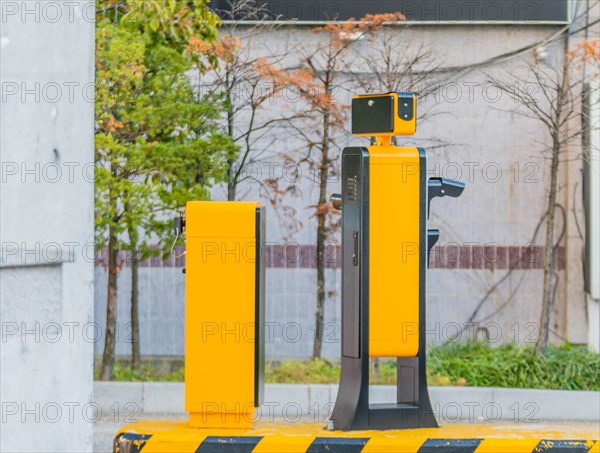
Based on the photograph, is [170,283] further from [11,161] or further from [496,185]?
[11,161]

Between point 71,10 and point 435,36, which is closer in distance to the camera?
point 71,10

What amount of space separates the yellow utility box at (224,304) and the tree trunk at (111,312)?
5.13m

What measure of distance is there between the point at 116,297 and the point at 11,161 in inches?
288

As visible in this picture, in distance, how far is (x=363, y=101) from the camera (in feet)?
16.6

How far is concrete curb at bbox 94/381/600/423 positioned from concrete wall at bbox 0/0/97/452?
5.63m

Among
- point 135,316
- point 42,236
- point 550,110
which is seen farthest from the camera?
point 135,316

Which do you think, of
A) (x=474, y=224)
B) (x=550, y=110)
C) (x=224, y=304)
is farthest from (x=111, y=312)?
(x=224, y=304)

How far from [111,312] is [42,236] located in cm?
720

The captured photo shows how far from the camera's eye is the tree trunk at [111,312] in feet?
32.3

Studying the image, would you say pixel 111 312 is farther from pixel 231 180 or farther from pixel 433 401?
pixel 433 401

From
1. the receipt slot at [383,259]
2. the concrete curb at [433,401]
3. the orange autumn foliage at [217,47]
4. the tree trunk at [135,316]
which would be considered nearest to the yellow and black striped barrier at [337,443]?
the receipt slot at [383,259]

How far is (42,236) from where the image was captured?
10.3 feet

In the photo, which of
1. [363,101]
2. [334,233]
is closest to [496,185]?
[334,233]

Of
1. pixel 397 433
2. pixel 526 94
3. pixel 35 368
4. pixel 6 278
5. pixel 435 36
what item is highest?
pixel 435 36
